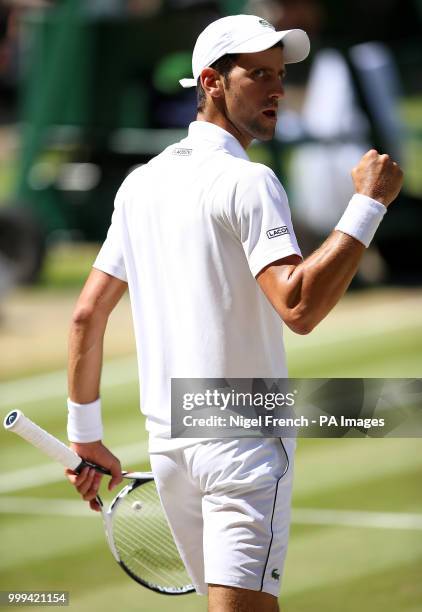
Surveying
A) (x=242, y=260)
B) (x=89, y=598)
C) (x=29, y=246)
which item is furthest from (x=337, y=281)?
(x=29, y=246)

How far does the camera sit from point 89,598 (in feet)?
15.8

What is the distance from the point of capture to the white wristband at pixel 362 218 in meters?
2.92

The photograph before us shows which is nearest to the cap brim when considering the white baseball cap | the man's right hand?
the white baseball cap

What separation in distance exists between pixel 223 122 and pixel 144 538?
44.6 inches

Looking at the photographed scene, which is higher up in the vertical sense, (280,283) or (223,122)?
(223,122)

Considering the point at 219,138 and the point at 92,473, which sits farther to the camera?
the point at 92,473

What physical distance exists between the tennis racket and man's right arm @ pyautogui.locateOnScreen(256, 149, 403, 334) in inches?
32.4

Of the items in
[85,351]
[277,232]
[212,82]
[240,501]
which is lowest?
[240,501]

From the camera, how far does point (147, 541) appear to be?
12.0 feet

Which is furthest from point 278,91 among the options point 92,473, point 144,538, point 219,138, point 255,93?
point 144,538

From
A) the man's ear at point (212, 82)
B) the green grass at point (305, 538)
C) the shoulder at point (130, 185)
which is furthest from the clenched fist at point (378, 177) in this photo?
the green grass at point (305, 538)

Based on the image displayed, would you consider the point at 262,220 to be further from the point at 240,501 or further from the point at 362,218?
the point at 240,501

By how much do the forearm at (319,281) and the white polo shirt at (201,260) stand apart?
0.08 m

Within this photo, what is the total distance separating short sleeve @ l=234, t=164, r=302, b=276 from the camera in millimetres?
2936
